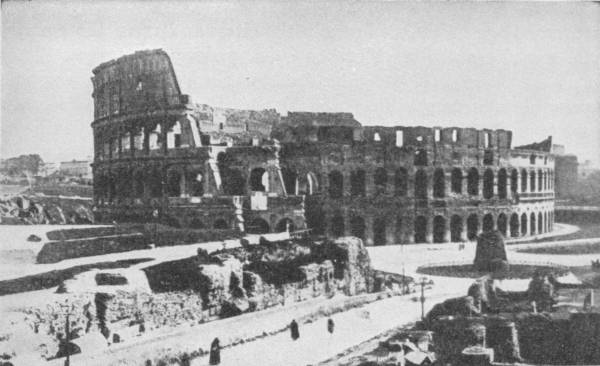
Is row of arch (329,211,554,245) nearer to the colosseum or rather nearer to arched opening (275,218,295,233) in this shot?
the colosseum

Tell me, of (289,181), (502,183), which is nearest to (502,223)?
(502,183)

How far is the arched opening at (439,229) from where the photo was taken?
Answer: 45.3m

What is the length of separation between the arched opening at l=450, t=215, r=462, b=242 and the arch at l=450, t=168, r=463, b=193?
6.90 feet

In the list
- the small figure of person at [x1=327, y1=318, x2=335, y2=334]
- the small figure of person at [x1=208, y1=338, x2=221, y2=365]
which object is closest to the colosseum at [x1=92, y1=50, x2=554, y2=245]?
the small figure of person at [x1=327, y1=318, x2=335, y2=334]

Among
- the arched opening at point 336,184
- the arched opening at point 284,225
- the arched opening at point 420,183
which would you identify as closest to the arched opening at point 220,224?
the arched opening at point 284,225

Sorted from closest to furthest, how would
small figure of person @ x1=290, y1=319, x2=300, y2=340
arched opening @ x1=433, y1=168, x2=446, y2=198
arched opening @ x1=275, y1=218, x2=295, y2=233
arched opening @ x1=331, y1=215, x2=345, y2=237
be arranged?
small figure of person @ x1=290, y1=319, x2=300, y2=340, arched opening @ x1=275, y1=218, x2=295, y2=233, arched opening @ x1=331, y1=215, x2=345, y2=237, arched opening @ x1=433, y1=168, x2=446, y2=198

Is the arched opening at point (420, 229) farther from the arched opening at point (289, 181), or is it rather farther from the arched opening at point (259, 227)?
the arched opening at point (259, 227)

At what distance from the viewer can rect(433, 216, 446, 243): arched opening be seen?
45.3 metres

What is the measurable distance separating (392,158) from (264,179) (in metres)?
9.80

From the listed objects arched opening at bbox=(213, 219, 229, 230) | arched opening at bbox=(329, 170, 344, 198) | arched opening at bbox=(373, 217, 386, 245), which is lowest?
arched opening at bbox=(373, 217, 386, 245)

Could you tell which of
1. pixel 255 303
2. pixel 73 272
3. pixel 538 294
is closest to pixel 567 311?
pixel 538 294

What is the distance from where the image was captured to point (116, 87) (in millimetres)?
43594

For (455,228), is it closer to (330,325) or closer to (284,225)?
(284,225)

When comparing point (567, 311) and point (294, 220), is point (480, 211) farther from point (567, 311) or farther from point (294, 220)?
point (567, 311)
